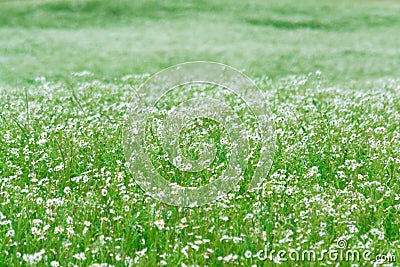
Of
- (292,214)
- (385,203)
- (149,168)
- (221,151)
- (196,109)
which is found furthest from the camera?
(196,109)

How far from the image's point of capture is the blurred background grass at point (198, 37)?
2012 cm

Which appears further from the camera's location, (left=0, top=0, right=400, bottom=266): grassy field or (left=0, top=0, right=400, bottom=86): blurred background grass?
(left=0, top=0, right=400, bottom=86): blurred background grass

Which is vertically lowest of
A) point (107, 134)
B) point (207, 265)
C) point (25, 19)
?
point (207, 265)

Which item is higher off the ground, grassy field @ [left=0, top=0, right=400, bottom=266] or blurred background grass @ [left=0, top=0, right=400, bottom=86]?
blurred background grass @ [left=0, top=0, right=400, bottom=86]

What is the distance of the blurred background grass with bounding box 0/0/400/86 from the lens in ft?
66.0

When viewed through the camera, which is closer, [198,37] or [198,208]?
[198,208]

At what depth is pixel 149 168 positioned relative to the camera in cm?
669

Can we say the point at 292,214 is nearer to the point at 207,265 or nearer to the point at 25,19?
the point at 207,265

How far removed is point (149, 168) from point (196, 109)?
2.34 m

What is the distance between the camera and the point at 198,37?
23.9 metres

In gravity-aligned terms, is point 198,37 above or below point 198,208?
above

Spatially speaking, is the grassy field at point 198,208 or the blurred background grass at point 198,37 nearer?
the grassy field at point 198,208

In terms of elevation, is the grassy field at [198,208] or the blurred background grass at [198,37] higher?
the blurred background grass at [198,37]

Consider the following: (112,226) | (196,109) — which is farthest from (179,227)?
(196,109)
